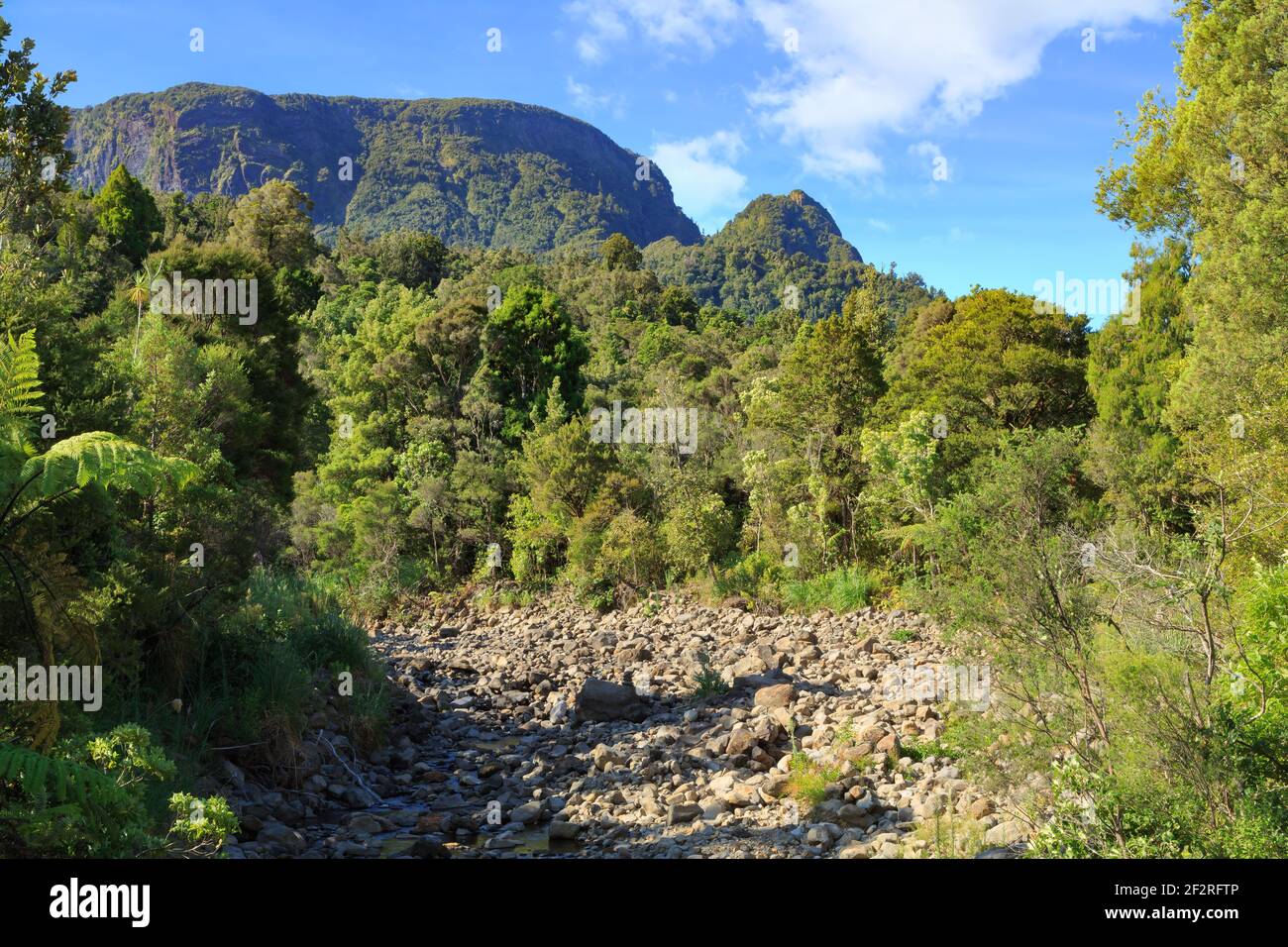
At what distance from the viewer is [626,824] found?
7719 mm

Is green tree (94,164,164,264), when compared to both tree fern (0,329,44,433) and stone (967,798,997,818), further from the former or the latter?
stone (967,798,997,818)

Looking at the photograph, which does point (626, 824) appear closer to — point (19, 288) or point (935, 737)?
point (935, 737)

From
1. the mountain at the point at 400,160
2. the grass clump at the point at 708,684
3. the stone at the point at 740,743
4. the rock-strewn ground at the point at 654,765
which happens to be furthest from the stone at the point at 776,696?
the mountain at the point at 400,160

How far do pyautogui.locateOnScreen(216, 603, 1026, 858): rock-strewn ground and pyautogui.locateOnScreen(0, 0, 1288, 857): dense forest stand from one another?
71 centimetres

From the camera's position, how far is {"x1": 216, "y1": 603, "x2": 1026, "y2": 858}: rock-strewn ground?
22.9 feet

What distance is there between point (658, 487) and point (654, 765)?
11.5 meters

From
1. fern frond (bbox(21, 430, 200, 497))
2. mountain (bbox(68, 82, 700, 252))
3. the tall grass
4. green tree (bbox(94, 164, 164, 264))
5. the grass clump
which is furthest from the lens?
mountain (bbox(68, 82, 700, 252))

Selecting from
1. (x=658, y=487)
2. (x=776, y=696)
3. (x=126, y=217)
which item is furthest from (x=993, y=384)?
(x=126, y=217)

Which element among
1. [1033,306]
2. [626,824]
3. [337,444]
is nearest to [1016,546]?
[626,824]

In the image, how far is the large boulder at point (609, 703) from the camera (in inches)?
440

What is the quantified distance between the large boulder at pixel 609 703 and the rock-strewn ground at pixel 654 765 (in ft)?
0.08

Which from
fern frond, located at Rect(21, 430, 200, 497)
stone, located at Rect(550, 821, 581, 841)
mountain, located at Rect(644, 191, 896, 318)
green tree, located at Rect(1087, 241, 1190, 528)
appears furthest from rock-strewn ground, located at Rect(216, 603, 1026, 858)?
mountain, located at Rect(644, 191, 896, 318)

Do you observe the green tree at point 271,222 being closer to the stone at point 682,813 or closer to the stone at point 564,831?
the stone at point 564,831

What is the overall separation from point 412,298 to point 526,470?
13694mm
